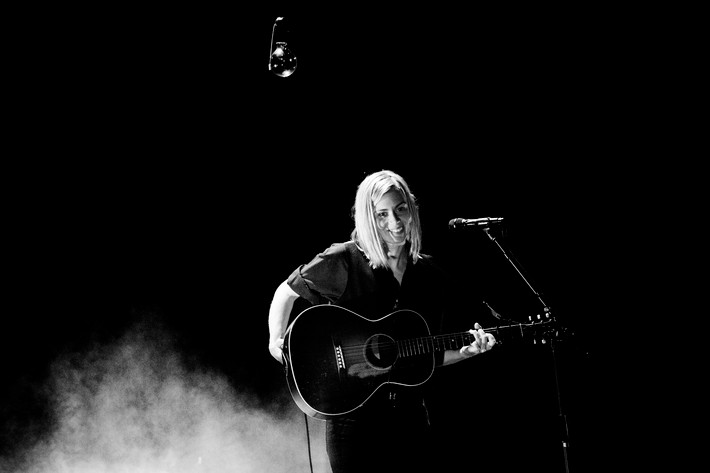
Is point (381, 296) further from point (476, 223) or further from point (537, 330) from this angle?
point (537, 330)

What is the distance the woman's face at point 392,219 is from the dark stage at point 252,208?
875mm

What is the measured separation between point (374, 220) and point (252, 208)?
1.20 metres

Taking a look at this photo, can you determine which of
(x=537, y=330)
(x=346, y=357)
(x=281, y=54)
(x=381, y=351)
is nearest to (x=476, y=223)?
(x=537, y=330)

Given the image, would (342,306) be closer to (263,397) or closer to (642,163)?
(263,397)

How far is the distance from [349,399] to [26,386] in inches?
76.5

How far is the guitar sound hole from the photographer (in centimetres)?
226

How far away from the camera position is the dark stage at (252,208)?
10.1 feet

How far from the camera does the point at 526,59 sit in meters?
3.49

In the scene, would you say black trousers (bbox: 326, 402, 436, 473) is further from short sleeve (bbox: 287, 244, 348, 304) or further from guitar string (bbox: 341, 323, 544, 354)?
short sleeve (bbox: 287, 244, 348, 304)

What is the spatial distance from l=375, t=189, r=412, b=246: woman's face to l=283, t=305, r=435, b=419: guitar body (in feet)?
1.04

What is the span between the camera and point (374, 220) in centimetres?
243

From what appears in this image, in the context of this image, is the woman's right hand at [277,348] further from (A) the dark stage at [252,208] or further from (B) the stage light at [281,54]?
(B) the stage light at [281,54]

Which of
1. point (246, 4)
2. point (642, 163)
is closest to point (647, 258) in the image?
point (642, 163)

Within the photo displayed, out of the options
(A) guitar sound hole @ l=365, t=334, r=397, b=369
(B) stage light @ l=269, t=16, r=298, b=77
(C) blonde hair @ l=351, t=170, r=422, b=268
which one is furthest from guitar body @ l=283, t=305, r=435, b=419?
(B) stage light @ l=269, t=16, r=298, b=77
